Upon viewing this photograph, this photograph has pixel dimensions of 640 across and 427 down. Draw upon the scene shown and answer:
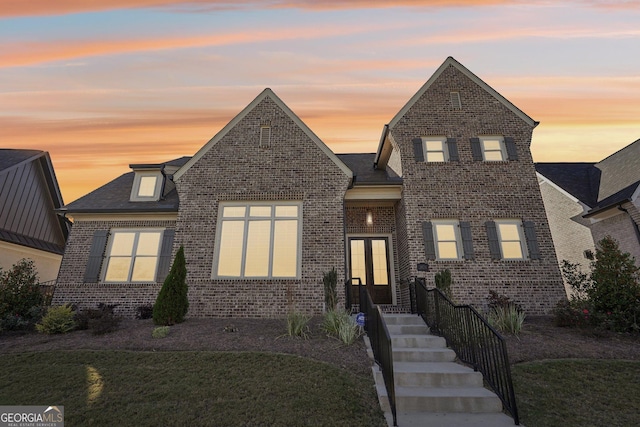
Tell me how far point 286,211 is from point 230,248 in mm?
2302

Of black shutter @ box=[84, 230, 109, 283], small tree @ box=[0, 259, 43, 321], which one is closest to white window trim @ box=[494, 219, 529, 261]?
black shutter @ box=[84, 230, 109, 283]

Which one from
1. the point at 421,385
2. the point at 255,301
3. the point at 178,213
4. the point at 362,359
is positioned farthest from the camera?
the point at 178,213

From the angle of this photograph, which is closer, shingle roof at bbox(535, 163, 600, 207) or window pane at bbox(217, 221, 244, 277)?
window pane at bbox(217, 221, 244, 277)

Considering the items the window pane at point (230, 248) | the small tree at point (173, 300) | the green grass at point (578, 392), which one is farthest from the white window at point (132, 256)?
the green grass at point (578, 392)

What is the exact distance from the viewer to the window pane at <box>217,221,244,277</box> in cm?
1031

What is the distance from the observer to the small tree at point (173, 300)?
850cm

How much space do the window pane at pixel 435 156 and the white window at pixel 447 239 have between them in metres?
2.48

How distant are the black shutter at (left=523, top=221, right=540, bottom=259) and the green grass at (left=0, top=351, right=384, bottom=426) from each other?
8.61m

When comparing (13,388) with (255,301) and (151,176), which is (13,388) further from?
(151,176)

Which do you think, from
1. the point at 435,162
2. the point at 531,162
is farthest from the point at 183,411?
the point at 531,162

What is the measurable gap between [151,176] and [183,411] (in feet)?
36.4

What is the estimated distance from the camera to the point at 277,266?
33.9 ft

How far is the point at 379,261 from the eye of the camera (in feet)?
40.5

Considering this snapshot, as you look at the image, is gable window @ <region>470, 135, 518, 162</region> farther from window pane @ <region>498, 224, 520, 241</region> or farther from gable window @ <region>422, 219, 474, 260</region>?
gable window @ <region>422, 219, 474, 260</region>
